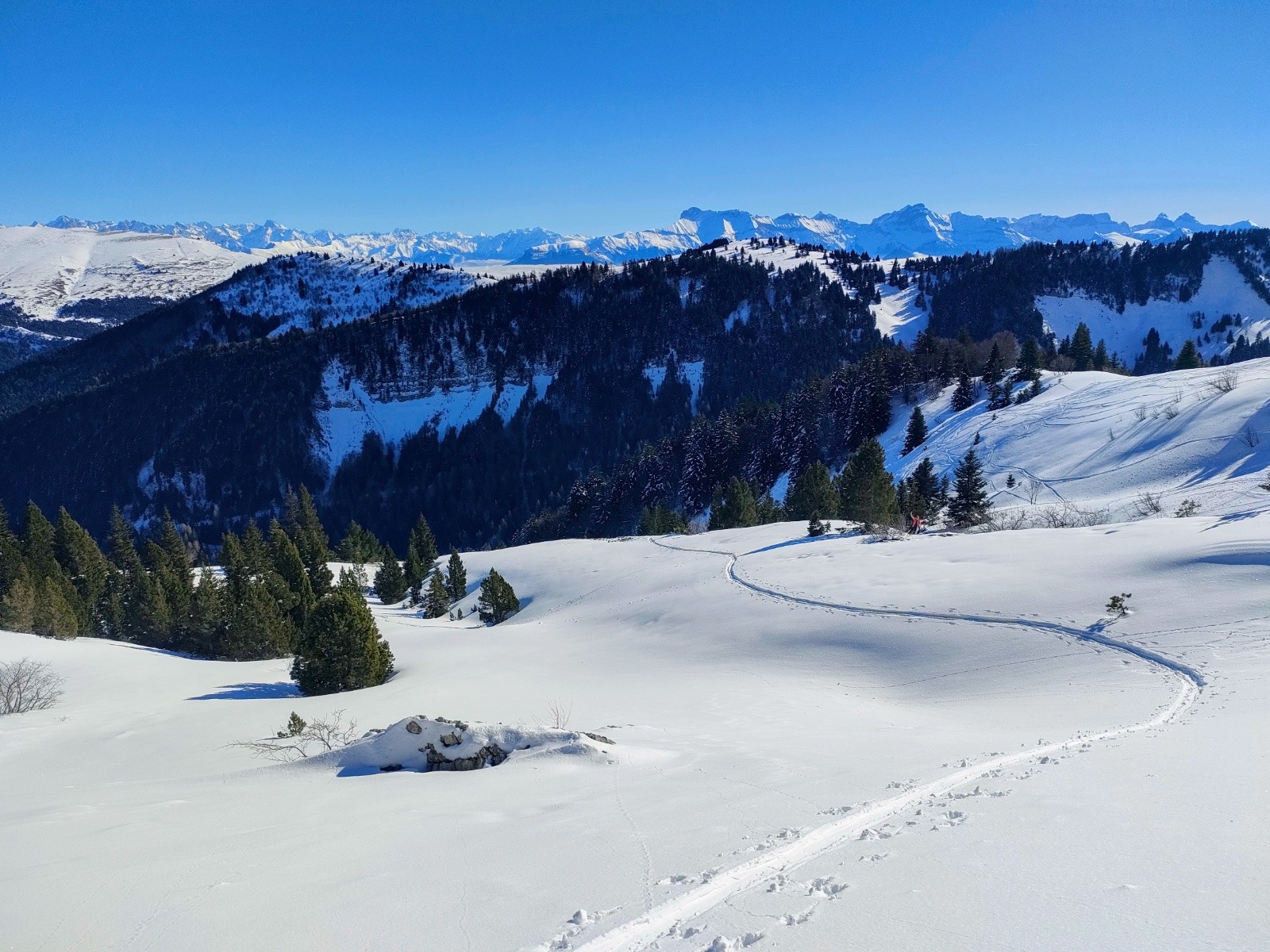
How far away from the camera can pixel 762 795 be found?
862 centimetres

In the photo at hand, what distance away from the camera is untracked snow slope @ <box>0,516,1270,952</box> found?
507cm

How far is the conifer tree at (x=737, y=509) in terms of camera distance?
59.5m

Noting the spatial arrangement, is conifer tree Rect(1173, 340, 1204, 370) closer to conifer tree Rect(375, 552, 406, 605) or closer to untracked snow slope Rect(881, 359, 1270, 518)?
untracked snow slope Rect(881, 359, 1270, 518)

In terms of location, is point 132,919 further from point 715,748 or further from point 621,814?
point 715,748

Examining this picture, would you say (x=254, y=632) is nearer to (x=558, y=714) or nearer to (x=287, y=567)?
(x=287, y=567)

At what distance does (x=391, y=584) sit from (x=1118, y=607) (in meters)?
50.9

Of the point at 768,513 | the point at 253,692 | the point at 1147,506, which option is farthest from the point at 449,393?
the point at 1147,506

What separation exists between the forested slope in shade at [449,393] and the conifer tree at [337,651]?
12126 cm

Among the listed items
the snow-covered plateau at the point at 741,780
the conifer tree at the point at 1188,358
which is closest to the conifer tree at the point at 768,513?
the snow-covered plateau at the point at 741,780

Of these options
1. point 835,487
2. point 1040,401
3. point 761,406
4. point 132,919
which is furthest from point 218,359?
point 132,919

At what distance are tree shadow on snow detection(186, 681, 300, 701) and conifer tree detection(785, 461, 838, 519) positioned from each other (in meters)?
42.1

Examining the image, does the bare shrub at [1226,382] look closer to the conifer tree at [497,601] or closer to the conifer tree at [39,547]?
the conifer tree at [497,601]

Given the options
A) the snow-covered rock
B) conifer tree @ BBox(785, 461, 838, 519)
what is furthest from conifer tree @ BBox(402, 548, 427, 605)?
the snow-covered rock

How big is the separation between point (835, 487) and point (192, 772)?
51.9 m
